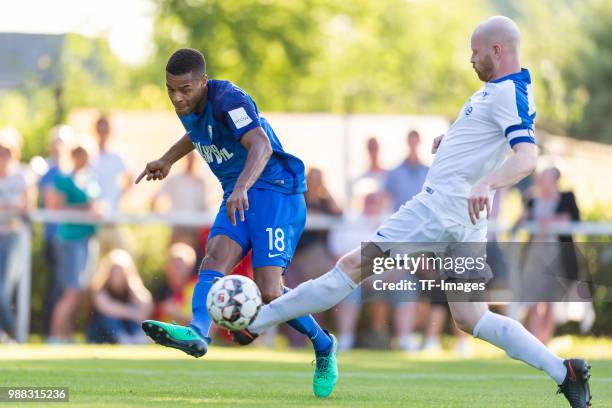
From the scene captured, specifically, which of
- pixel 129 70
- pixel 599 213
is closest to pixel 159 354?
pixel 599 213

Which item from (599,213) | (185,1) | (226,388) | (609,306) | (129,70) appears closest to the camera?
(226,388)

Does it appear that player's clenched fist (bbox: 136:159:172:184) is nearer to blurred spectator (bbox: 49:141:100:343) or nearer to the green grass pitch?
the green grass pitch

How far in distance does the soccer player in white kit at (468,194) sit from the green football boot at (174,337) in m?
0.35

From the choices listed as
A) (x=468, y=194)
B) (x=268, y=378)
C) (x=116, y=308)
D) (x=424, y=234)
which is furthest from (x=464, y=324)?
(x=116, y=308)

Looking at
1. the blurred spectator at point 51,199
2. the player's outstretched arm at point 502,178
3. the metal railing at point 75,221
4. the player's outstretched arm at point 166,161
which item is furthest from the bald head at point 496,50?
the blurred spectator at point 51,199

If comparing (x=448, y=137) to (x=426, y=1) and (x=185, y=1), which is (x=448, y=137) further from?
(x=426, y=1)

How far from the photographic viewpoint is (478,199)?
26.9ft

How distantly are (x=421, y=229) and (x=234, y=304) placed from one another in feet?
3.90

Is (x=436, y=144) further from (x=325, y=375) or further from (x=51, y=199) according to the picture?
(x=51, y=199)

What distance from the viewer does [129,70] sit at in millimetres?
49594

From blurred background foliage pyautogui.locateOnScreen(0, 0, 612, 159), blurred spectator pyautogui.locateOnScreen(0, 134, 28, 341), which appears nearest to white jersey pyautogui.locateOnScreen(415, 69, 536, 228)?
blurred spectator pyautogui.locateOnScreen(0, 134, 28, 341)

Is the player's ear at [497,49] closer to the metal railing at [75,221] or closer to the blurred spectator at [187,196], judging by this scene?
the metal railing at [75,221]

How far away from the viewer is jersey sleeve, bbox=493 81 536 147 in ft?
Answer: 28.0

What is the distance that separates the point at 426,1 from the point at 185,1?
32.0 meters
